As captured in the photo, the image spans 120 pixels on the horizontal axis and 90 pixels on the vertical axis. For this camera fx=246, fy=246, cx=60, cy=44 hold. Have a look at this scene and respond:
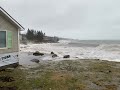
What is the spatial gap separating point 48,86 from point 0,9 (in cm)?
745

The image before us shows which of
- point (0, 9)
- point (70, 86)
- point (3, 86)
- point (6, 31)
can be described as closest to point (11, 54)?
point (6, 31)

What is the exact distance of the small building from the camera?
18578 mm

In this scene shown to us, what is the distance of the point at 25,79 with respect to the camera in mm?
15250

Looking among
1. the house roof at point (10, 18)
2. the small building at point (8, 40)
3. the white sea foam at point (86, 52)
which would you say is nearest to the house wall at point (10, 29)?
the small building at point (8, 40)

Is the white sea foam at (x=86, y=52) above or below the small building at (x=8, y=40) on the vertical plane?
below

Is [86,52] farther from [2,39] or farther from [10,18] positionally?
[2,39]

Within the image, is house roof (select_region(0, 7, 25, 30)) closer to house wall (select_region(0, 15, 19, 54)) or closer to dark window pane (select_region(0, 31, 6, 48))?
house wall (select_region(0, 15, 19, 54))

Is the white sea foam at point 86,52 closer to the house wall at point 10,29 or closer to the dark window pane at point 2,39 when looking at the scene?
the house wall at point 10,29

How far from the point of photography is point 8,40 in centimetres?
1919

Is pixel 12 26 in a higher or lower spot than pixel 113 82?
higher

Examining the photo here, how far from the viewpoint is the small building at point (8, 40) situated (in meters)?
18.6

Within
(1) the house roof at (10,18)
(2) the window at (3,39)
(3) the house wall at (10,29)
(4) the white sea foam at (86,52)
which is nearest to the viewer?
(1) the house roof at (10,18)

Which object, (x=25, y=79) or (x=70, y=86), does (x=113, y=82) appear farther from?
(x=25, y=79)

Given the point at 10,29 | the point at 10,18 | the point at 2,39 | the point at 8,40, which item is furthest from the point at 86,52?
the point at 2,39
